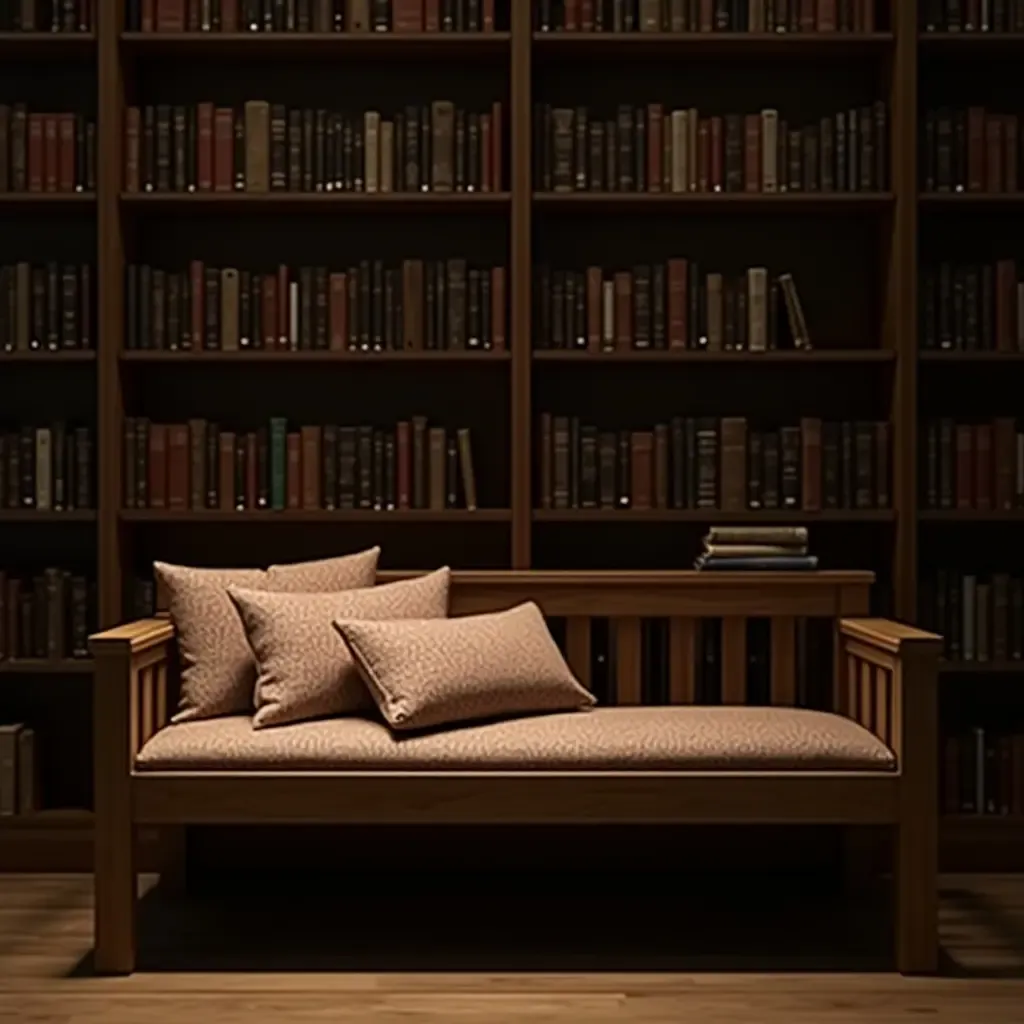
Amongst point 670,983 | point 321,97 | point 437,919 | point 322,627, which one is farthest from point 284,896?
point 321,97

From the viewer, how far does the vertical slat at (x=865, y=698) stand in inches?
170

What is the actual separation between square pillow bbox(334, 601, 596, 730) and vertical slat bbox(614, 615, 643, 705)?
0.31 m

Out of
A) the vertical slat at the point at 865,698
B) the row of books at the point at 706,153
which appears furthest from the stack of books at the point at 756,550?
the row of books at the point at 706,153

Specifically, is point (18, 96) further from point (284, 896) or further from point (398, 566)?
point (284, 896)

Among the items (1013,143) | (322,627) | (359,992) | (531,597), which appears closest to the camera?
(359,992)

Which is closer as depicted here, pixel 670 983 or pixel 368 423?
pixel 670 983

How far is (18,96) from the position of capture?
5.23 m

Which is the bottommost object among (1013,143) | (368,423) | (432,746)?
(432,746)

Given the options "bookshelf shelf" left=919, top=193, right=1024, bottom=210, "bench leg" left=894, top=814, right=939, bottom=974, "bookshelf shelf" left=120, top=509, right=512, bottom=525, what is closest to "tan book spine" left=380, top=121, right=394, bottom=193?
"bookshelf shelf" left=120, top=509, right=512, bottom=525

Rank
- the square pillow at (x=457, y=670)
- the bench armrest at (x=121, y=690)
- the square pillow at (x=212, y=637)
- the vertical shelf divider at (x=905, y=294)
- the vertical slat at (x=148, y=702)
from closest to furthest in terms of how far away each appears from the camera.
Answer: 1. the bench armrest at (x=121, y=690)
2. the square pillow at (x=457, y=670)
3. the vertical slat at (x=148, y=702)
4. the square pillow at (x=212, y=637)
5. the vertical shelf divider at (x=905, y=294)

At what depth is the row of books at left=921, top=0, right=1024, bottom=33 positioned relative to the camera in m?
4.95

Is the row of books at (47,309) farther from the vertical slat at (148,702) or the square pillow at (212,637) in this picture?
the vertical slat at (148,702)

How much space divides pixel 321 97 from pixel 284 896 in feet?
6.76

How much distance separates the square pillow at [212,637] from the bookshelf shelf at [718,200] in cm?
122
